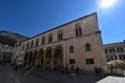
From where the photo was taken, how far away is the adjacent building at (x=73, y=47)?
17656 millimetres

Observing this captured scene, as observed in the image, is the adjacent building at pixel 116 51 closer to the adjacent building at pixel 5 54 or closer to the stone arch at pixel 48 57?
the stone arch at pixel 48 57

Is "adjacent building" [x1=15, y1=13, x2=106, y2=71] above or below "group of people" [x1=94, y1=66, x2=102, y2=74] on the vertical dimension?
above

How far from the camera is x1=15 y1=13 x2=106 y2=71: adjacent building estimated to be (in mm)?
17656

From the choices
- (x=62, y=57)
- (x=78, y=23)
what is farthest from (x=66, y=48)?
(x=78, y=23)

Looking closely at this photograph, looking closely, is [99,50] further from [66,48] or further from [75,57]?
[66,48]

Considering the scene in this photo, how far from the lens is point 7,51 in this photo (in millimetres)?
53625

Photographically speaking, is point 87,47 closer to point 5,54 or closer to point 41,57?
point 41,57

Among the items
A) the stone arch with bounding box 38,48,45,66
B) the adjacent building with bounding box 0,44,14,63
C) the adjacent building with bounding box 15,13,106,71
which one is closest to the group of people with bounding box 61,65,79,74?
the adjacent building with bounding box 15,13,106,71

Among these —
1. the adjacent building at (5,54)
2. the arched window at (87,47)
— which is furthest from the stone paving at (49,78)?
the adjacent building at (5,54)

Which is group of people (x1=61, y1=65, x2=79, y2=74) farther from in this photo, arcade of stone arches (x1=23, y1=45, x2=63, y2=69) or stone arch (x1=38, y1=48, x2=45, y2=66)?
stone arch (x1=38, y1=48, x2=45, y2=66)

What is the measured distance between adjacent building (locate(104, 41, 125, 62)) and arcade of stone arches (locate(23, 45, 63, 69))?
27.8m

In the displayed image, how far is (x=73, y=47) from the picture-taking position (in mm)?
21203

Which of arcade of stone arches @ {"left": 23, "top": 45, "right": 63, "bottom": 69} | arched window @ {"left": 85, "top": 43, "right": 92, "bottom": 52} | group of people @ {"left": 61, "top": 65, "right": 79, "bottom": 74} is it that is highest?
arched window @ {"left": 85, "top": 43, "right": 92, "bottom": 52}

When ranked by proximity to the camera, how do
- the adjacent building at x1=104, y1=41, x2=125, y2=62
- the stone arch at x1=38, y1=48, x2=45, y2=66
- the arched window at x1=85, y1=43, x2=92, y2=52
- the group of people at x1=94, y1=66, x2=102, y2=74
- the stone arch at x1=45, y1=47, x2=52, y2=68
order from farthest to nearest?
the adjacent building at x1=104, y1=41, x2=125, y2=62 → the stone arch at x1=38, y1=48, x2=45, y2=66 → the stone arch at x1=45, y1=47, x2=52, y2=68 → the arched window at x1=85, y1=43, x2=92, y2=52 → the group of people at x1=94, y1=66, x2=102, y2=74
